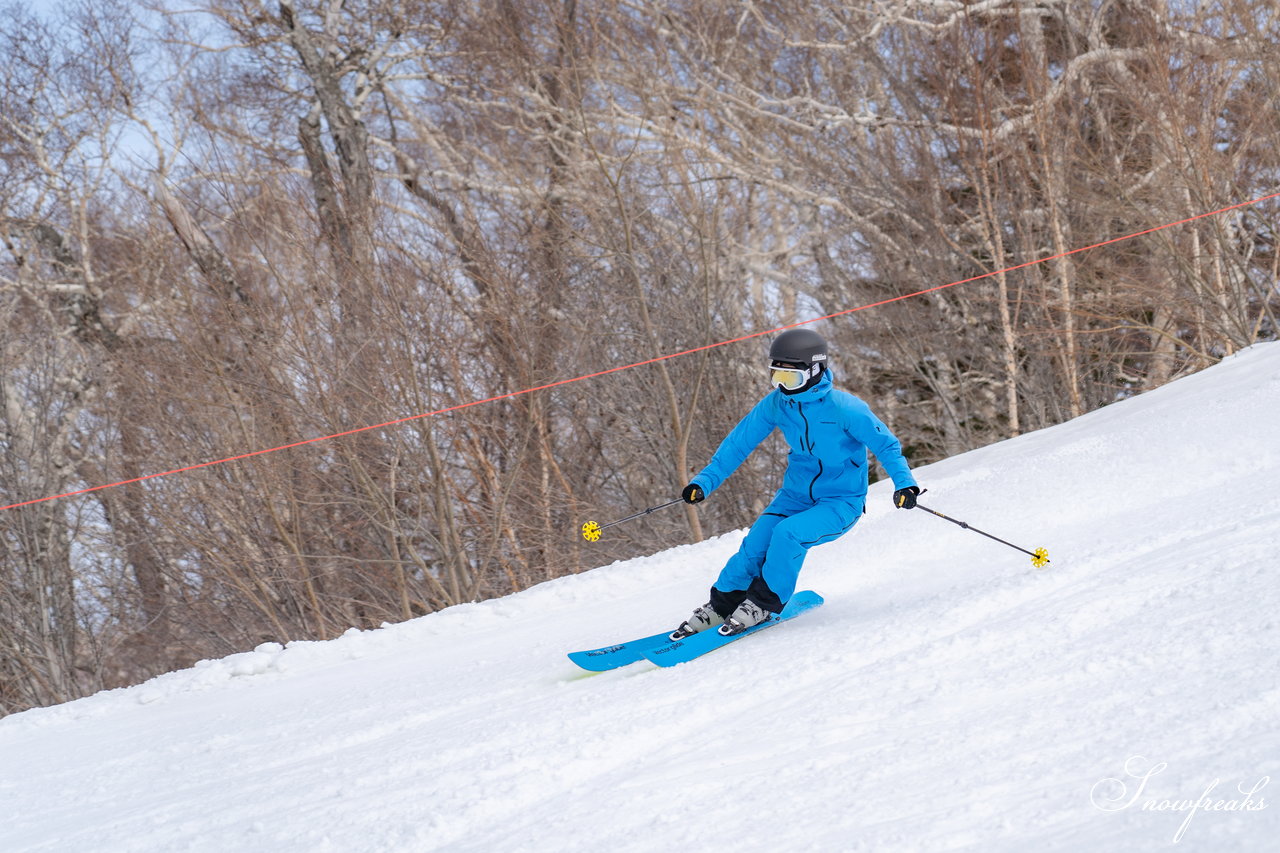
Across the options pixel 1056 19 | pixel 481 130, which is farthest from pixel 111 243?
pixel 1056 19

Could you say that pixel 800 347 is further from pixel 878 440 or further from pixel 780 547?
pixel 780 547

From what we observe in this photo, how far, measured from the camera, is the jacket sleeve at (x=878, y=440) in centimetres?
402

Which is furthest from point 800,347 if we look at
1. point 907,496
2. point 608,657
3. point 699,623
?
point 608,657

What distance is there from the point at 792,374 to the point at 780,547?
2.23 feet

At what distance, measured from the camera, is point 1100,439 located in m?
6.18

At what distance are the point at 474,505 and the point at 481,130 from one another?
24.2ft

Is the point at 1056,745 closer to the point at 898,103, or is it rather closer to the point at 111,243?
the point at 898,103

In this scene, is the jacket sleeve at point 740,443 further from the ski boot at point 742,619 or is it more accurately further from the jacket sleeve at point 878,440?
the ski boot at point 742,619

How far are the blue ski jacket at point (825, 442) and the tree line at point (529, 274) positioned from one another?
683 centimetres

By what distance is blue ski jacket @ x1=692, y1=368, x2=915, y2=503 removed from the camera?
4055mm

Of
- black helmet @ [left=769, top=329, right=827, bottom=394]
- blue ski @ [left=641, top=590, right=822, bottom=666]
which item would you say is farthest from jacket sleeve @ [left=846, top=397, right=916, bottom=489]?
blue ski @ [left=641, top=590, right=822, bottom=666]

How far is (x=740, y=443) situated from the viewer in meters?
4.37

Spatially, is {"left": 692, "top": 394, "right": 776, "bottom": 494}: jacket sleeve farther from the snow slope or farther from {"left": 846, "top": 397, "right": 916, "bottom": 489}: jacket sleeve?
the snow slope

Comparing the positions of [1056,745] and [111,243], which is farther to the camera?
[111,243]
